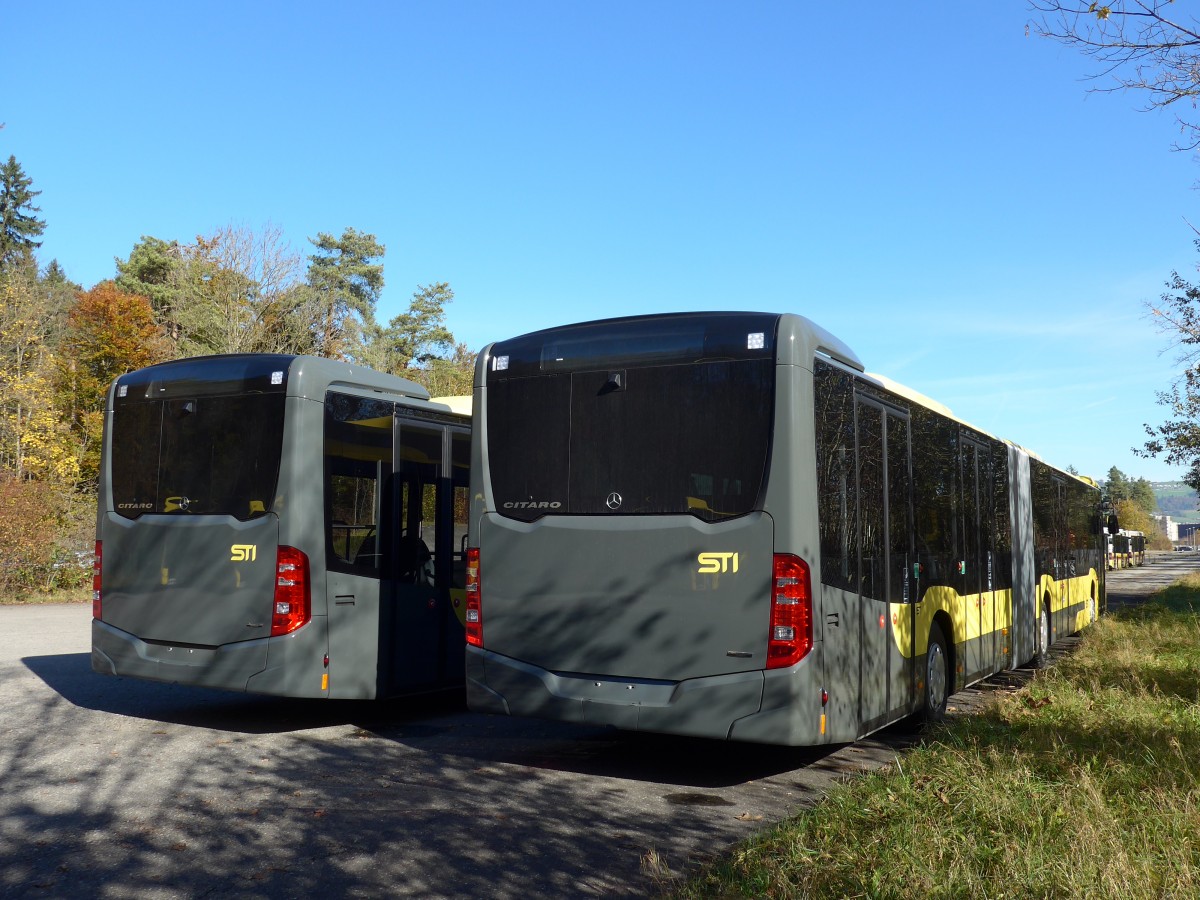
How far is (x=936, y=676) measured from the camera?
32.7 ft

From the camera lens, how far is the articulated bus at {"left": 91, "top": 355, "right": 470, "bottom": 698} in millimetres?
9188

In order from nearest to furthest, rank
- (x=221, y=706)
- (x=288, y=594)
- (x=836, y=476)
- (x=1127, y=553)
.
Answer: (x=836, y=476)
(x=288, y=594)
(x=221, y=706)
(x=1127, y=553)

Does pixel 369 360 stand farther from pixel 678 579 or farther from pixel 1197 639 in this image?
pixel 678 579

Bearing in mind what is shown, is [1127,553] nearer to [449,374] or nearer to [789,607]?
[449,374]

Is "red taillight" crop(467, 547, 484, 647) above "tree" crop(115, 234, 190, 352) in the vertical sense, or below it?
below

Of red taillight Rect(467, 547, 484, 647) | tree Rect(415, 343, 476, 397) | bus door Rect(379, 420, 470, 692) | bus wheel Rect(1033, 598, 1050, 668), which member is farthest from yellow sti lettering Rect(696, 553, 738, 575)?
tree Rect(415, 343, 476, 397)

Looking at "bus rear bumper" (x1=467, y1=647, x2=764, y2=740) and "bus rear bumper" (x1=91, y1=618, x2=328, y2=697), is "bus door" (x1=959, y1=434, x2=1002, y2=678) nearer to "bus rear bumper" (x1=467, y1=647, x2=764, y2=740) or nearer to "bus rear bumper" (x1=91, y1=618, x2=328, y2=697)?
"bus rear bumper" (x1=467, y1=647, x2=764, y2=740)

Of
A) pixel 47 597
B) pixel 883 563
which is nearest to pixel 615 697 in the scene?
pixel 883 563

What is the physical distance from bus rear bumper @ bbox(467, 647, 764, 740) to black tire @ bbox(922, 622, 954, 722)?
3.16 meters

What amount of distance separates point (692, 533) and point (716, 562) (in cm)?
26

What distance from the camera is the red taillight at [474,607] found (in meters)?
8.14

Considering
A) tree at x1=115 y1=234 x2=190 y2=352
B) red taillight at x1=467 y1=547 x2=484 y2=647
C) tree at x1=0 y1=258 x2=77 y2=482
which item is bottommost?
red taillight at x1=467 y1=547 x2=484 y2=647

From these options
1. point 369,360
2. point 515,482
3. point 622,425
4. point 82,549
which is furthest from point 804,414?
point 369,360

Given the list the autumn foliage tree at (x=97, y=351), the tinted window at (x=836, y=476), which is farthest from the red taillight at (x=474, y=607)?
the autumn foliage tree at (x=97, y=351)
